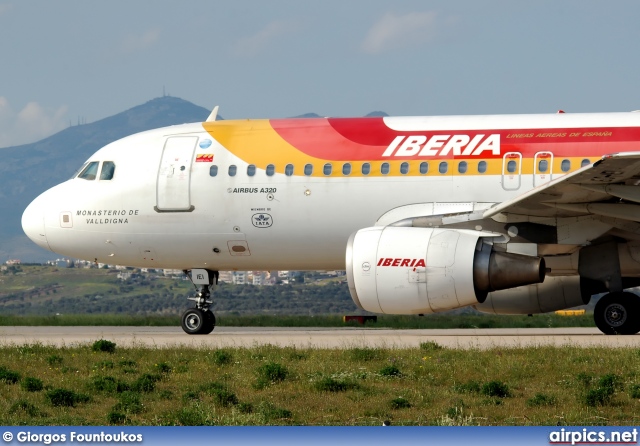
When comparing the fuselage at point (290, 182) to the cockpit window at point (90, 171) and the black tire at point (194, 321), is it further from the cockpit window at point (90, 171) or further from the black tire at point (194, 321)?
the black tire at point (194, 321)

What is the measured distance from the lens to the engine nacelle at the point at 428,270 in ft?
60.3

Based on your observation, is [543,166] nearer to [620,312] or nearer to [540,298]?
[540,298]

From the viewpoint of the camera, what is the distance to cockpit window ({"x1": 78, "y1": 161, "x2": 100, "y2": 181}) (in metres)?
22.9

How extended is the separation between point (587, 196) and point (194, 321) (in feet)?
26.6

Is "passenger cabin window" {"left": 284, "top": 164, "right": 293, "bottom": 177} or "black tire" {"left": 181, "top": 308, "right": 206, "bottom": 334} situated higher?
"passenger cabin window" {"left": 284, "top": 164, "right": 293, "bottom": 177}

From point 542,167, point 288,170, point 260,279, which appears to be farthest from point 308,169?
point 260,279

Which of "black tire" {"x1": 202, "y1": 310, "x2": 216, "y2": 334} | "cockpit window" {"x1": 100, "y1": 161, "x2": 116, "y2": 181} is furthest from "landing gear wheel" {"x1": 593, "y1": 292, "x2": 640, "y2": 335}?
"cockpit window" {"x1": 100, "y1": 161, "x2": 116, "y2": 181}

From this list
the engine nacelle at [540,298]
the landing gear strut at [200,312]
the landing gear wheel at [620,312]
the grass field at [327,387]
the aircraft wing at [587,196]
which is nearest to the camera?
the grass field at [327,387]

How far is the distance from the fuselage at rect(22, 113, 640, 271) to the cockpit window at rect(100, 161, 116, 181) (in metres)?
0.03

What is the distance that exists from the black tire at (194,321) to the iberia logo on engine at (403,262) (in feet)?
16.5

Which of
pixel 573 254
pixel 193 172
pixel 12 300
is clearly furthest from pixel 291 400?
pixel 12 300
